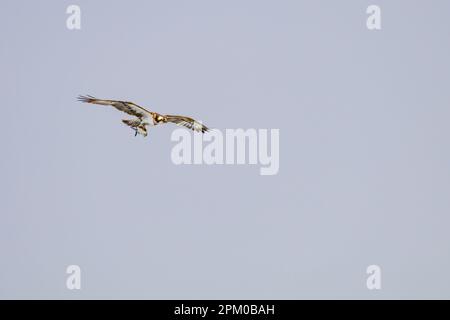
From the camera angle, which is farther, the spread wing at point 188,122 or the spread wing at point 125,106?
the spread wing at point 188,122

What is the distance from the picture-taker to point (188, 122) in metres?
27.8

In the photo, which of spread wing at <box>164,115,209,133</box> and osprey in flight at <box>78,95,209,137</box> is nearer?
osprey in flight at <box>78,95,209,137</box>

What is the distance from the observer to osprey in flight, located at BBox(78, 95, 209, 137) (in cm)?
2586

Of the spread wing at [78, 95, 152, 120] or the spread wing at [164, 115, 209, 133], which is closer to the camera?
the spread wing at [78, 95, 152, 120]

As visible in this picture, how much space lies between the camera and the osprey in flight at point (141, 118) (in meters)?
25.9

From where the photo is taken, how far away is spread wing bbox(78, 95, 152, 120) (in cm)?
2576

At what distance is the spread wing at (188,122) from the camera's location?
27.4 m

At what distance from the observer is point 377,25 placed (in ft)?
104

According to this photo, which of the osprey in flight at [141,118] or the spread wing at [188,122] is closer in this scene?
the osprey in flight at [141,118]

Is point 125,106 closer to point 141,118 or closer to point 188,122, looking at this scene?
point 141,118

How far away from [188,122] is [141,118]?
1426 mm
